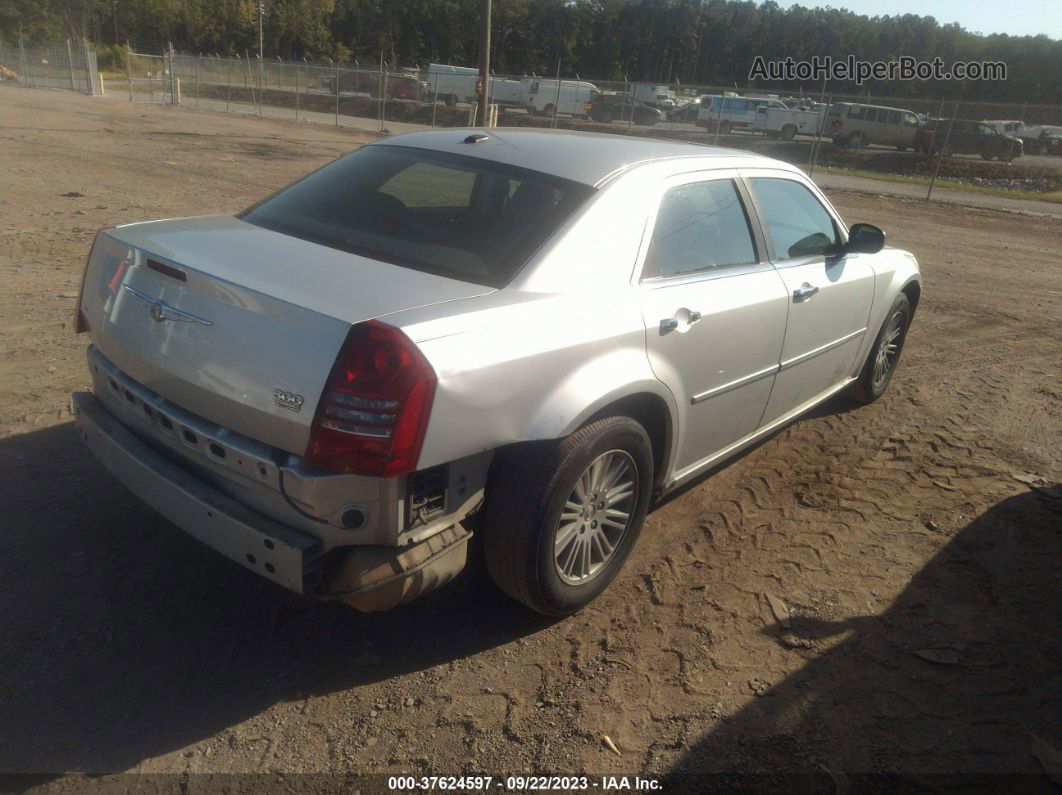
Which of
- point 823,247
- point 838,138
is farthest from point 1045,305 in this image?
point 838,138

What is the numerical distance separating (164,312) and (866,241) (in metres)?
3.74

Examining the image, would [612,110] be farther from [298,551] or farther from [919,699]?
[298,551]

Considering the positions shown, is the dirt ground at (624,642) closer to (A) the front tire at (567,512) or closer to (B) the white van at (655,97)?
(A) the front tire at (567,512)

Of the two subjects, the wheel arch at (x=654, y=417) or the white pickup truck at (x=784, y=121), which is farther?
the white pickup truck at (x=784, y=121)

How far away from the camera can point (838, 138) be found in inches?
1337

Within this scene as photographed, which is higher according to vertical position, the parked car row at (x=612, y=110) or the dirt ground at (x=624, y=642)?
the parked car row at (x=612, y=110)

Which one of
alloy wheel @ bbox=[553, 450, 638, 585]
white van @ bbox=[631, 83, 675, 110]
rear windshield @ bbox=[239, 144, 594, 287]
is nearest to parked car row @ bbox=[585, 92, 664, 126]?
white van @ bbox=[631, 83, 675, 110]

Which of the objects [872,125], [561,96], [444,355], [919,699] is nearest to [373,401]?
[444,355]

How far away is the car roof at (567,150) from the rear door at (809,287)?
0.34m

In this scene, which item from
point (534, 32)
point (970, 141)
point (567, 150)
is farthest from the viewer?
point (534, 32)

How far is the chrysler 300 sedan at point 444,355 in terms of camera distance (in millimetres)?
2535

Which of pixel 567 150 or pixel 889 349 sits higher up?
pixel 567 150

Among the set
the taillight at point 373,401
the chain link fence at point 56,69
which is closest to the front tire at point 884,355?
the taillight at point 373,401

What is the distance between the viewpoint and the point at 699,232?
12.3ft
